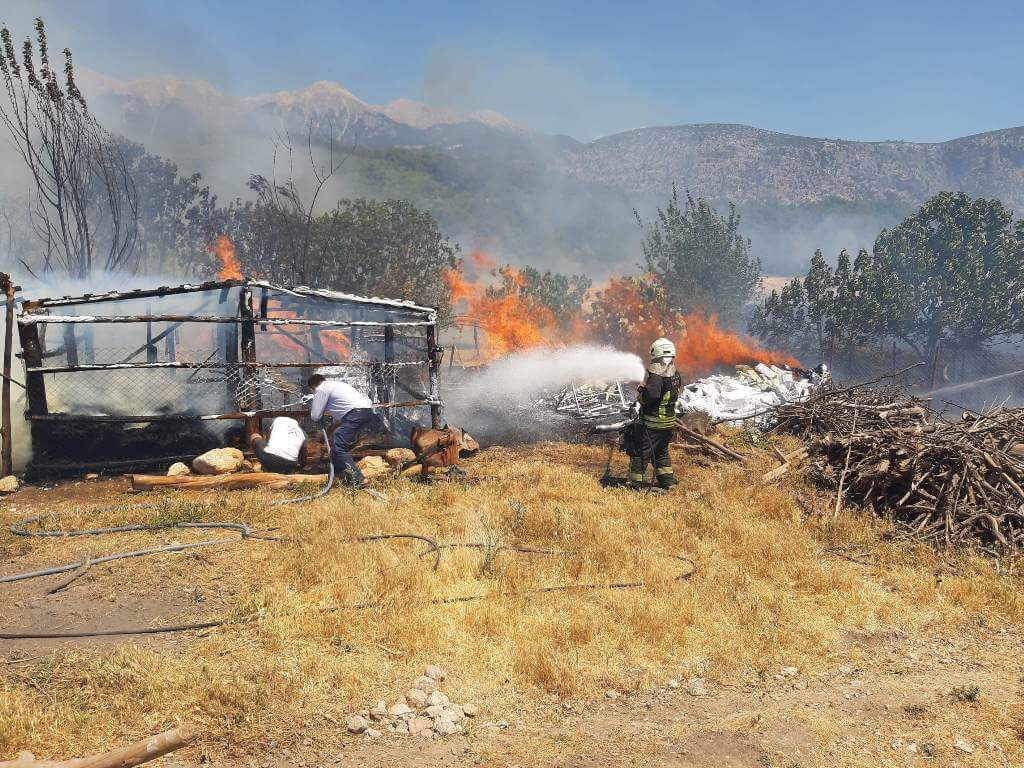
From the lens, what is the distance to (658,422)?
9.49 m

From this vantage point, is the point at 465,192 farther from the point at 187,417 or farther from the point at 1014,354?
the point at 187,417

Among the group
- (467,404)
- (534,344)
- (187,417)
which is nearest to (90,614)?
(187,417)

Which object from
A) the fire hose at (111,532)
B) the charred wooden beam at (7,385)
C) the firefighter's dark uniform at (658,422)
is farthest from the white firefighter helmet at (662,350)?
the charred wooden beam at (7,385)

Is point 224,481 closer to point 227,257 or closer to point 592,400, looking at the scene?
point 592,400

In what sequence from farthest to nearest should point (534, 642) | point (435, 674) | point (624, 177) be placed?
1. point (624, 177)
2. point (534, 642)
3. point (435, 674)

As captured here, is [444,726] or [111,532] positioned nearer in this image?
[444,726]

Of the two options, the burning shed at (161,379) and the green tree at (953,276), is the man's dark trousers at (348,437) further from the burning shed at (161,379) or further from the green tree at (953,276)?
the green tree at (953,276)

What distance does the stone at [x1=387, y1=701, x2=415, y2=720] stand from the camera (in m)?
3.98

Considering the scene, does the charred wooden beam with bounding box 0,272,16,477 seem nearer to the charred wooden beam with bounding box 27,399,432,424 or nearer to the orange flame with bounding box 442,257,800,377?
the charred wooden beam with bounding box 27,399,432,424

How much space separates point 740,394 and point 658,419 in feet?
26.5

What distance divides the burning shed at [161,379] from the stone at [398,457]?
795 millimetres

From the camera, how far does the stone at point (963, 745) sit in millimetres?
3772

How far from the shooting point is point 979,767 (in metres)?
3.63

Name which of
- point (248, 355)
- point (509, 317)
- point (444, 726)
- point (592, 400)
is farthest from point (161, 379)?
point (509, 317)
